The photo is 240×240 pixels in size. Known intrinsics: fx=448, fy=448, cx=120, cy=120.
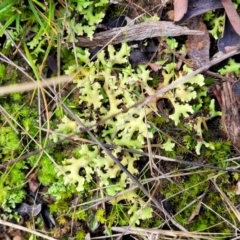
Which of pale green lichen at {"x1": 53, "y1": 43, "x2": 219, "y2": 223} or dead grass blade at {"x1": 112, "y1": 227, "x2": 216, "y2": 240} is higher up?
pale green lichen at {"x1": 53, "y1": 43, "x2": 219, "y2": 223}

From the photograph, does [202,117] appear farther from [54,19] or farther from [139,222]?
[54,19]

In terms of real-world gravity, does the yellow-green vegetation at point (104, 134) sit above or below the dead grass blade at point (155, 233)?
above

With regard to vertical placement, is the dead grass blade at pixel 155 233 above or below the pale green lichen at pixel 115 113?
below

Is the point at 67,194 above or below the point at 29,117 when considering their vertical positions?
below

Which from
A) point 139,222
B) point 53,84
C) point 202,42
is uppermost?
point 202,42

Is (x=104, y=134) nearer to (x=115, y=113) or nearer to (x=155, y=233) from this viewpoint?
(x=115, y=113)

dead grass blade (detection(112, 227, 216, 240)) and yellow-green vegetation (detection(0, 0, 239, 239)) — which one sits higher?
yellow-green vegetation (detection(0, 0, 239, 239))

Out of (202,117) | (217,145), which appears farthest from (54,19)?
(217,145)

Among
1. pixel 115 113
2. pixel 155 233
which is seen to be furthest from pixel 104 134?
pixel 155 233
